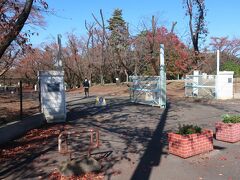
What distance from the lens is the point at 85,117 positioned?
16.0m

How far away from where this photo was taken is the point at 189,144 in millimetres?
7840

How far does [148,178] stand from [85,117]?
386 inches

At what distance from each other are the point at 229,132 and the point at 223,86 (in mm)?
14221

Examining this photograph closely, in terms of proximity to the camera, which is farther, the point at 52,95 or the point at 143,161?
the point at 52,95

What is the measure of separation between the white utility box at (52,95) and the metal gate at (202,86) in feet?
40.2

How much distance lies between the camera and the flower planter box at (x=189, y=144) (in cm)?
780

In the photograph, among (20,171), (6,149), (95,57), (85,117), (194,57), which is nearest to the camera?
(20,171)

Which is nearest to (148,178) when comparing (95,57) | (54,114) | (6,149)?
(6,149)

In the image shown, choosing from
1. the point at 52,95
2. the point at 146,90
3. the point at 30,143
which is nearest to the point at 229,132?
the point at 30,143

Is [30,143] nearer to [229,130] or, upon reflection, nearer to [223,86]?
[229,130]

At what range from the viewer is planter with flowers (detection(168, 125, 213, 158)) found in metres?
7.81

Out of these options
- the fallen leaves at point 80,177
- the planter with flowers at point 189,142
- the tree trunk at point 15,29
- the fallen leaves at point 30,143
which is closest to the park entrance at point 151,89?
the fallen leaves at point 30,143

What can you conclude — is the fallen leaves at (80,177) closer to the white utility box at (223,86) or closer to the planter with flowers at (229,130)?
the planter with flowers at (229,130)

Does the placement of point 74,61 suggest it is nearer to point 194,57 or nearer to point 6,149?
point 194,57
